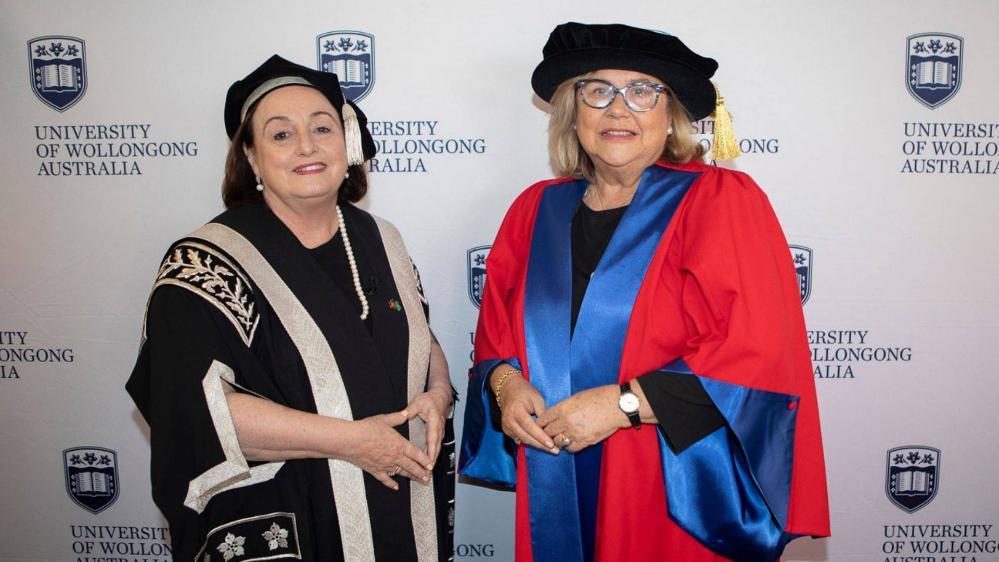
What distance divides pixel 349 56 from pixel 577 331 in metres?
1.57

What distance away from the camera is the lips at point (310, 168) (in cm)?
194

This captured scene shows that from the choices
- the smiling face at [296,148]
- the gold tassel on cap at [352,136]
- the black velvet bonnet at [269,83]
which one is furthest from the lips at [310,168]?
the black velvet bonnet at [269,83]

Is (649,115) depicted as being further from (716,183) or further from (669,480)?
(669,480)

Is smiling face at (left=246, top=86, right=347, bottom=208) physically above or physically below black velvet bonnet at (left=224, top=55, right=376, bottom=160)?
below

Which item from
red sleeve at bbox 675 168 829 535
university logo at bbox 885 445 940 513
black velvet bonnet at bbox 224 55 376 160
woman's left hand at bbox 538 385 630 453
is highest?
black velvet bonnet at bbox 224 55 376 160

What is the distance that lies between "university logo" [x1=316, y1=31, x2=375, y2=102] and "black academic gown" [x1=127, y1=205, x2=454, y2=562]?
0.98 metres

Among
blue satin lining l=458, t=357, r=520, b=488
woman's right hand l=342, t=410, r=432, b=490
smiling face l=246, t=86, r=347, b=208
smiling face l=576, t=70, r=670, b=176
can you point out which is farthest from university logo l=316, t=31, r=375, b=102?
woman's right hand l=342, t=410, r=432, b=490

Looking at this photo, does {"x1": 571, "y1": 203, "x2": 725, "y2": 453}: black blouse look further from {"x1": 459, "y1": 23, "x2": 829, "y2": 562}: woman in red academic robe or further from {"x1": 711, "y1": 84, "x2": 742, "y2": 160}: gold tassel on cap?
{"x1": 711, "y1": 84, "x2": 742, "y2": 160}: gold tassel on cap

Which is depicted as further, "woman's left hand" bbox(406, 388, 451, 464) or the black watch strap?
"woman's left hand" bbox(406, 388, 451, 464)

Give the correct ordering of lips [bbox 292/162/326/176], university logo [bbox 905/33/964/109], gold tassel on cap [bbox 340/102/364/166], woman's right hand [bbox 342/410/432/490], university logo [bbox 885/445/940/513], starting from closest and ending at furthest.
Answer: woman's right hand [bbox 342/410/432/490] < lips [bbox 292/162/326/176] < gold tassel on cap [bbox 340/102/364/166] < university logo [bbox 905/33/964/109] < university logo [bbox 885/445/940/513]

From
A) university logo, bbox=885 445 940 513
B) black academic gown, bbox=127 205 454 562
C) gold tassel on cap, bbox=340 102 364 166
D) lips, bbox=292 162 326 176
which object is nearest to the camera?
black academic gown, bbox=127 205 454 562

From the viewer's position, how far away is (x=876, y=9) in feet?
8.78

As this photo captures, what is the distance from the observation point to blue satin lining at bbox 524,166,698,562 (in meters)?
1.86

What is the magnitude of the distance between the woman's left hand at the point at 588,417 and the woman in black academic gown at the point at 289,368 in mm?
412
